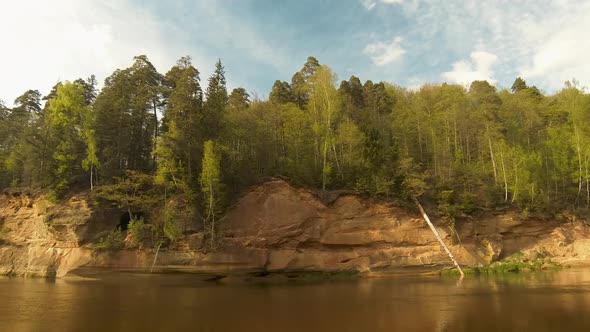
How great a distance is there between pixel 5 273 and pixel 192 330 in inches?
1377

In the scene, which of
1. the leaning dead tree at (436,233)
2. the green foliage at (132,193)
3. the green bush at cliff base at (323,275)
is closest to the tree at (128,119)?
the green foliage at (132,193)

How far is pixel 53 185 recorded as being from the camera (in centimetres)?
3803

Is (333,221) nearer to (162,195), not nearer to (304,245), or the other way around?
(304,245)

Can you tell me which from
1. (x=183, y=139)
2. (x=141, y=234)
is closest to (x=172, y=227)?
(x=141, y=234)

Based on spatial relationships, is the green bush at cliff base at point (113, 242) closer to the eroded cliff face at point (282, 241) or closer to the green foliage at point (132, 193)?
the eroded cliff face at point (282, 241)

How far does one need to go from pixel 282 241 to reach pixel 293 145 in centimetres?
1164

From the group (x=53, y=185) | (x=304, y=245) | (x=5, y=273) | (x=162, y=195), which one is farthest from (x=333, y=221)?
(x=5, y=273)

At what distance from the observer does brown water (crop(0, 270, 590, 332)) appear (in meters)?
13.3

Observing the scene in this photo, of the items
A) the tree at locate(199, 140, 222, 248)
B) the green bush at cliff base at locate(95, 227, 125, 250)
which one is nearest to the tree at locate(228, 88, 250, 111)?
the tree at locate(199, 140, 222, 248)

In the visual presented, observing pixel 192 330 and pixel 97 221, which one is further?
pixel 97 221

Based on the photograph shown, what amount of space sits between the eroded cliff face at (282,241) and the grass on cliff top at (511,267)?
92 cm

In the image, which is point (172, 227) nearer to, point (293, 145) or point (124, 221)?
point (124, 221)

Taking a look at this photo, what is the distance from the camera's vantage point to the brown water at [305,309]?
1330 cm

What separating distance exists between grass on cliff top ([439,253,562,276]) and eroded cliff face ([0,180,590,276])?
920mm
